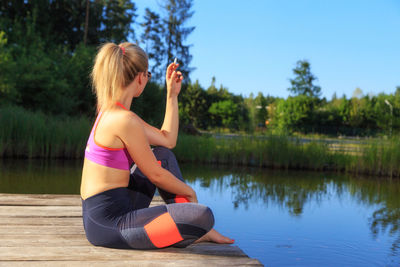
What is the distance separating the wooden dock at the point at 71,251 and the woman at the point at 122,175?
0.22 ft

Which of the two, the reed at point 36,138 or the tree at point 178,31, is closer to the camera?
the reed at point 36,138

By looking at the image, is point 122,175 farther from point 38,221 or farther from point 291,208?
point 291,208

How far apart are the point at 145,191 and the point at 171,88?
603 millimetres

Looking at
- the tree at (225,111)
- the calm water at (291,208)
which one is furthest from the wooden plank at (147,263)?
the tree at (225,111)

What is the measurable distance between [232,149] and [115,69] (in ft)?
27.3

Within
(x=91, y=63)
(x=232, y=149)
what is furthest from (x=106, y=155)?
(x=91, y=63)

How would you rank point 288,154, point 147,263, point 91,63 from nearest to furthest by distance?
point 147,263, point 288,154, point 91,63

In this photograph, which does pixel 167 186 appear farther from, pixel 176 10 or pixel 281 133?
pixel 176 10

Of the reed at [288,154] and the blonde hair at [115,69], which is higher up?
the blonde hair at [115,69]

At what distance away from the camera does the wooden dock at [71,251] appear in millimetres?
1768

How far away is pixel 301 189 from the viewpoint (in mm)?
6719

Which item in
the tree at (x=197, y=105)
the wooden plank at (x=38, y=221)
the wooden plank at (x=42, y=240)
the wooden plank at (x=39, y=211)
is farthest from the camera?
the tree at (x=197, y=105)

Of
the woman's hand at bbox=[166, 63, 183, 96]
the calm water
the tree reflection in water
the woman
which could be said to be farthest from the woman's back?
the tree reflection in water

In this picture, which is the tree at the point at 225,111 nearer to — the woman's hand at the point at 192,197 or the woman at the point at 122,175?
the woman's hand at the point at 192,197
